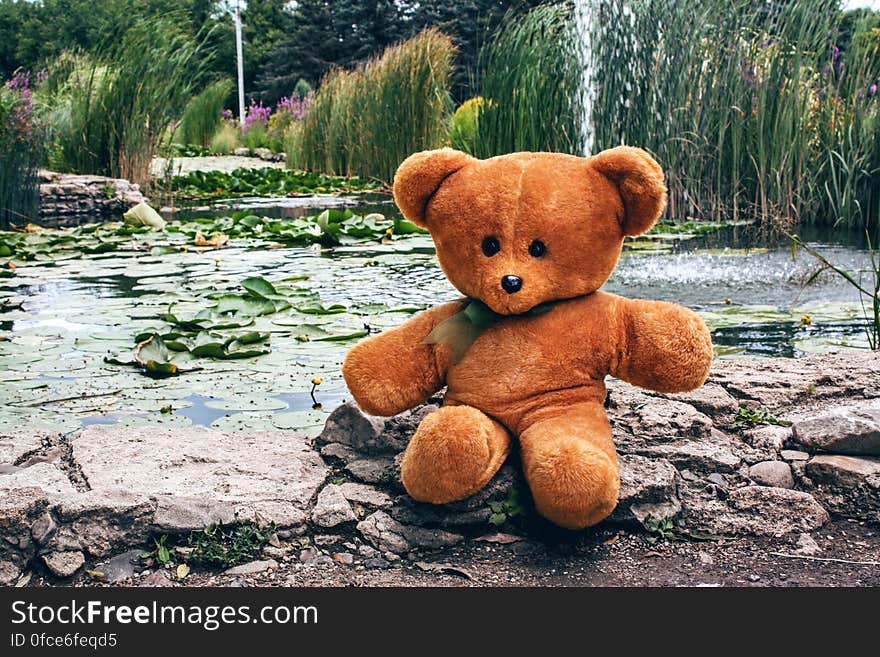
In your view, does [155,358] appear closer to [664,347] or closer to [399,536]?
[399,536]

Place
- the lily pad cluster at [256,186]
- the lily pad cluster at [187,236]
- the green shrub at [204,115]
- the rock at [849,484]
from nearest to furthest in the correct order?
1. the rock at [849,484]
2. the lily pad cluster at [187,236]
3. the lily pad cluster at [256,186]
4. the green shrub at [204,115]

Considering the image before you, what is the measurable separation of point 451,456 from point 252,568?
40 cm

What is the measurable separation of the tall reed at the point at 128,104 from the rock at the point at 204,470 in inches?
302

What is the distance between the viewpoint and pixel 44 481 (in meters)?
1.81

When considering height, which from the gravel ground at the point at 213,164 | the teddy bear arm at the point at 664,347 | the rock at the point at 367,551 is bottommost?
the rock at the point at 367,551

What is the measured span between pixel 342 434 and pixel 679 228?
4.92m

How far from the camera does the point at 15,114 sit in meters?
7.67

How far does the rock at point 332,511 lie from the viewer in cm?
173

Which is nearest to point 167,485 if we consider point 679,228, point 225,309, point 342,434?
point 342,434

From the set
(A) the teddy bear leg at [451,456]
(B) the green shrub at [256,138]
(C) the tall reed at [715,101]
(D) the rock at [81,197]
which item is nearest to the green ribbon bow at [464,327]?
(A) the teddy bear leg at [451,456]

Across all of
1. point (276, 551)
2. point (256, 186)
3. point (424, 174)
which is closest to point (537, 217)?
point (424, 174)

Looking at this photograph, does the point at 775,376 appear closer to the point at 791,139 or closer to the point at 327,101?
the point at 791,139

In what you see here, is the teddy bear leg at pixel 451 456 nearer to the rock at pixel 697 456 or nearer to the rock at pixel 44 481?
the rock at pixel 697 456

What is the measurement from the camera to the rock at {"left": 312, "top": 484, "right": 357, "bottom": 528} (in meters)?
1.73
